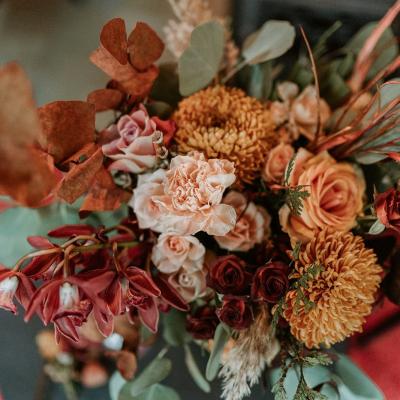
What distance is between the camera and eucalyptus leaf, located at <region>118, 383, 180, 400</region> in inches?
26.2

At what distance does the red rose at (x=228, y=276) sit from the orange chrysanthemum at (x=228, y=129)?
10 centimetres

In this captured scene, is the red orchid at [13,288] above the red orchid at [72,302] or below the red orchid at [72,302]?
above

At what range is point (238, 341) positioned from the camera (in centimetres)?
56

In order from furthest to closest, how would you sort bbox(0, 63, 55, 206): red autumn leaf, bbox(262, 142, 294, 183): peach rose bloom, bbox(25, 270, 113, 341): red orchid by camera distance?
bbox(262, 142, 294, 183): peach rose bloom < bbox(25, 270, 113, 341): red orchid < bbox(0, 63, 55, 206): red autumn leaf

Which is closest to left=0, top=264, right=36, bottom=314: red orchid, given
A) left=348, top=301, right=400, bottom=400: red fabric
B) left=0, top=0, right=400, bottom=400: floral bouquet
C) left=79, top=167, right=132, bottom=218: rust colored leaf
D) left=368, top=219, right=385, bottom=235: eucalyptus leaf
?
left=0, top=0, right=400, bottom=400: floral bouquet

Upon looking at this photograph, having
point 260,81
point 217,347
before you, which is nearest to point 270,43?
point 260,81

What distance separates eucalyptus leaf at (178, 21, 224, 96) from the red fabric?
1.32 feet

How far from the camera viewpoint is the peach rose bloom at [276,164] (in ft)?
1.92

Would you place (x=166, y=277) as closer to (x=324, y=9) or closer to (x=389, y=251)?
(x=389, y=251)

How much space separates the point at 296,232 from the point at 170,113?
0.23 m

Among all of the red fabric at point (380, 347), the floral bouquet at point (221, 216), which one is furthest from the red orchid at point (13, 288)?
the red fabric at point (380, 347)

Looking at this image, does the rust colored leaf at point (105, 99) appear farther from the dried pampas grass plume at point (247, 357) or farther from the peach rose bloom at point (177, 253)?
the dried pampas grass plume at point (247, 357)

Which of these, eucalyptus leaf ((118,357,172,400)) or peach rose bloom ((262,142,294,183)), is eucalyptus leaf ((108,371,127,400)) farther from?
peach rose bloom ((262,142,294,183))

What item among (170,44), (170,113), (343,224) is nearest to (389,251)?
(343,224)
